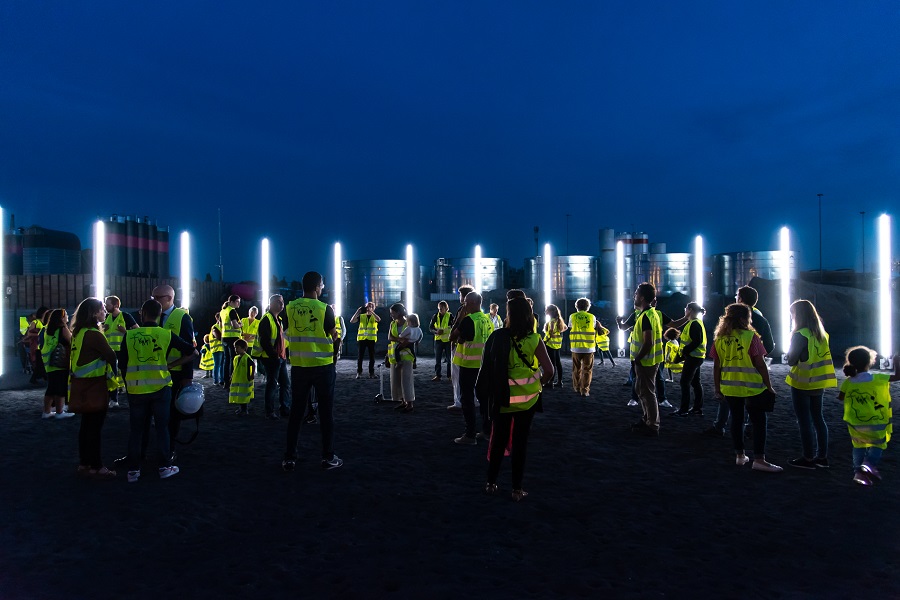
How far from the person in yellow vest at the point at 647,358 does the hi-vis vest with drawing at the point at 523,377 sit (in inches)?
120

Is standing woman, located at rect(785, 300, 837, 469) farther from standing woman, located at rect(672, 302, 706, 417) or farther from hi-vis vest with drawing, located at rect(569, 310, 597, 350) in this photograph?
hi-vis vest with drawing, located at rect(569, 310, 597, 350)

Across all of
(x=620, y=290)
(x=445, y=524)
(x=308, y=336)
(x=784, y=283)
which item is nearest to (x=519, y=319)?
(x=445, y=524)

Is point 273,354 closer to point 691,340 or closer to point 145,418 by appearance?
point 145,418

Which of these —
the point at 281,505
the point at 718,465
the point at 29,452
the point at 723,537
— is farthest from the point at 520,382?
the point at 29,452

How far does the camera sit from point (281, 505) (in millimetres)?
5621

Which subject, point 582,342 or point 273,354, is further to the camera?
point 582,342

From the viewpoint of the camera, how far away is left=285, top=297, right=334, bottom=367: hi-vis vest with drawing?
6.70m

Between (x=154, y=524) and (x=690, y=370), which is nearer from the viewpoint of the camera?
(x=154, y=524)

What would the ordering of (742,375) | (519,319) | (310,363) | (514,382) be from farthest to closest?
(310,363) → (742,375) → (519,319) → (514,382)

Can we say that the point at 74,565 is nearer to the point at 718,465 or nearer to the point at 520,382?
the point at 520,382

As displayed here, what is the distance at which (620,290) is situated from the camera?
2697 cm

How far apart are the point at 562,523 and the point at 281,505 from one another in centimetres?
247

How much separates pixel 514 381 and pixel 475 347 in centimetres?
280

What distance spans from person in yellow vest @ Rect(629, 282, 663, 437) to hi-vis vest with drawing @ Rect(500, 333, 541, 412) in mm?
3058
